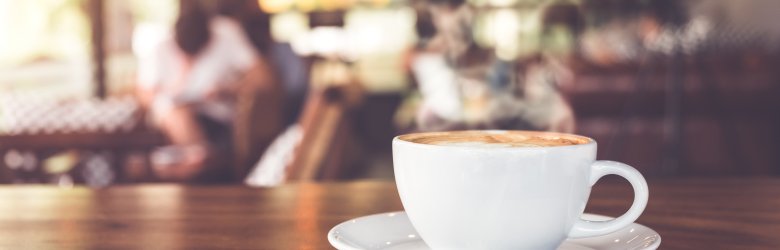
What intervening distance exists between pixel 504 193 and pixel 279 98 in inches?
104

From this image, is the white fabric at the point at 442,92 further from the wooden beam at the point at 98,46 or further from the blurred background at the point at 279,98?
the wooden beam at the point at 98,46

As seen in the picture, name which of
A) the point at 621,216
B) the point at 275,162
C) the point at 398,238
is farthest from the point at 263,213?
the point at 275,162

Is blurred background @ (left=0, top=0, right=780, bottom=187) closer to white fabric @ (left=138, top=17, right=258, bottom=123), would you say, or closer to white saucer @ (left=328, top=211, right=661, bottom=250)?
white fabric @ (left=138, top=17, right=258, bottom=123)

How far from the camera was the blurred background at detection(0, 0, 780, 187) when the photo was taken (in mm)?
2500

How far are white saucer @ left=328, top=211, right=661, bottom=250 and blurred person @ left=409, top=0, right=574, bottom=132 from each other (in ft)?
8.18

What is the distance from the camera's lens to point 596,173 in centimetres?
44

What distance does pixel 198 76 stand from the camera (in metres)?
3.16

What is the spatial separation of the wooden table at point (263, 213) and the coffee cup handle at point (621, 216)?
0.06 metres

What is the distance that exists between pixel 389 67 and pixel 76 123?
5212mm

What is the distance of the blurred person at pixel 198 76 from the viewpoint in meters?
2.98

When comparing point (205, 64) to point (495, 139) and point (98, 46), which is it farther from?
point (495, 139)

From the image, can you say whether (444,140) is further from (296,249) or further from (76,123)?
(76,123)

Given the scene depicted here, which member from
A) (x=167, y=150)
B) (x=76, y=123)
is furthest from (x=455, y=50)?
(x=76, y=123)

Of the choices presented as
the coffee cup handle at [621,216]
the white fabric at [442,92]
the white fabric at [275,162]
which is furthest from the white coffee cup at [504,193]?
the white fabric at [442,92]
